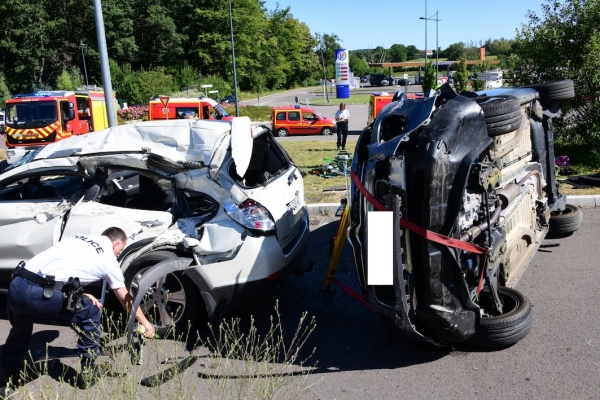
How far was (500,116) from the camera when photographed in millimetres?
4281

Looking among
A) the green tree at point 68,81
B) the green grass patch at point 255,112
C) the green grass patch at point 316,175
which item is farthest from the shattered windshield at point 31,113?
the green tree at point 68,81

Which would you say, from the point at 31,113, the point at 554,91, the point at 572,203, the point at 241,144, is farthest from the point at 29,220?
the point at 31,113

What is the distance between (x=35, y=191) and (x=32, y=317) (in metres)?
2.23

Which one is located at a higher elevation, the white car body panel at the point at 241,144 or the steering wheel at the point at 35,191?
the white car body panel at the point at 241,144

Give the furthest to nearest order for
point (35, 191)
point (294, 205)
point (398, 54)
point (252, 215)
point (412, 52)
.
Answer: point (412, 52) < point (398, 54) < point (35, 191) < point (294, 205) < point (252, 215)

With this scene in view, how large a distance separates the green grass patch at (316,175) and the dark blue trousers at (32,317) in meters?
2.66

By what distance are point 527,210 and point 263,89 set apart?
232ft

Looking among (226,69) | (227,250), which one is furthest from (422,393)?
(226,69)

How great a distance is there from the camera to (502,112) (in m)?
4.30

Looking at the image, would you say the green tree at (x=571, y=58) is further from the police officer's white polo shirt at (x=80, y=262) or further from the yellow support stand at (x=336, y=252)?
the police officer's white polo shirt at (x=80, y=262)

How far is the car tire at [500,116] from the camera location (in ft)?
13.9

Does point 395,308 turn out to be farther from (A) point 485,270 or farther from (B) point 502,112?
(B) point 502,112

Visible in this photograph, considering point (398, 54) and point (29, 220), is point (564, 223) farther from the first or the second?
point (398, 54)

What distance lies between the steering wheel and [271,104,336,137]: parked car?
20624mm
